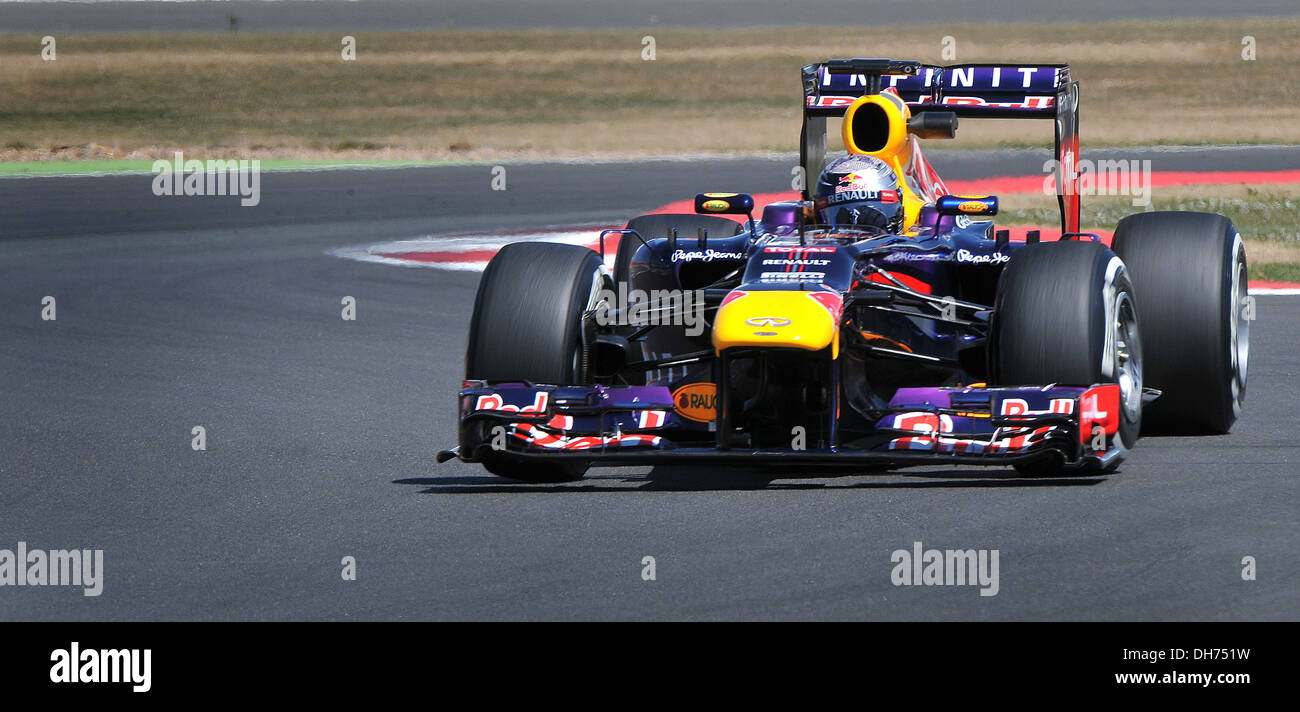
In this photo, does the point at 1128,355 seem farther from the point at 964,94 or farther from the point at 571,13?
the point at 571,13

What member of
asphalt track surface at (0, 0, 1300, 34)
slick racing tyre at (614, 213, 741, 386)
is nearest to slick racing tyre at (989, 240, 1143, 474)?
slick racing tyre at (614, 213, 741, 386)

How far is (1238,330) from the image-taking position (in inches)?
396

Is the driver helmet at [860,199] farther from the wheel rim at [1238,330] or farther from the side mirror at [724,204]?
the wheel rim at [1238,330]

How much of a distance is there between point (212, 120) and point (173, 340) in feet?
88.9

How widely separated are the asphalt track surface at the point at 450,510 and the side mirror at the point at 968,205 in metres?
1.19

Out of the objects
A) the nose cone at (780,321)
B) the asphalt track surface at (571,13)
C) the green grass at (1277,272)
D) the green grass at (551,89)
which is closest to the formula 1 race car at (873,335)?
the nose cone at (780,321)

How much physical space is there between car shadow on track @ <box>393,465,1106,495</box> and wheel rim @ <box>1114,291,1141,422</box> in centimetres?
56

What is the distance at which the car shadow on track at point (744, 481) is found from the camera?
8352 millimetres

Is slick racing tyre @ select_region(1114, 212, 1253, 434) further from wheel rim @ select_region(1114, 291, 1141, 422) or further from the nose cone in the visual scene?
the nose cone

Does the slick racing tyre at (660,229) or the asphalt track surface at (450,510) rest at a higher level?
the slick racing tyre at (660,229)

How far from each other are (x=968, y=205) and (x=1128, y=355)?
1022 mm
